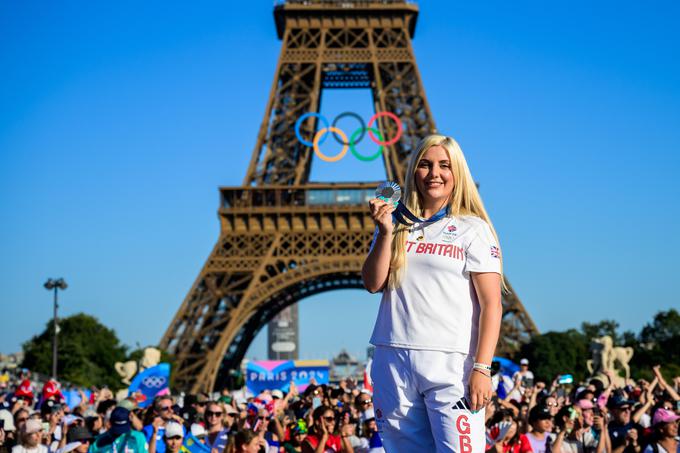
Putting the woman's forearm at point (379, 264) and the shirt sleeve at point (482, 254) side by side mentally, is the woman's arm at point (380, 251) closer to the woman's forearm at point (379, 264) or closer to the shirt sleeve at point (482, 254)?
the woman's forearm at point (379, 264)

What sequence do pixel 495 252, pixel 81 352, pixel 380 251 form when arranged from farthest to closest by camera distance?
pixel 81 352 → pixel 495 252 → pixel 380 251

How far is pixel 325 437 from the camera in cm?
824

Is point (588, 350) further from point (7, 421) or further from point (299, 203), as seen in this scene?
point (7, 421)

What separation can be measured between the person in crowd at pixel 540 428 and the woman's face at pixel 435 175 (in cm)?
476

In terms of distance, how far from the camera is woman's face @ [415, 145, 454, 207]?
461 centimetres

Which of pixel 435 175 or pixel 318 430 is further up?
pixel 435 175

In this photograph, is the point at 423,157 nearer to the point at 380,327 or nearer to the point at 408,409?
the point at 380,327

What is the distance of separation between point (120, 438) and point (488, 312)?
455 cm

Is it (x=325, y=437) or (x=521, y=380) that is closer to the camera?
(x=325, y=437)

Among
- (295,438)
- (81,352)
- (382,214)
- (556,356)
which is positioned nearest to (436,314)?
(382,214)

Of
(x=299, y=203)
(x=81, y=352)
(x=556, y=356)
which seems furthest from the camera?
(x=81, y=352)

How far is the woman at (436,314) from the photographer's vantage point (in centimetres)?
421

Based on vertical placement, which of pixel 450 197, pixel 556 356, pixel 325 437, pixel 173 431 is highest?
pixel 556 356

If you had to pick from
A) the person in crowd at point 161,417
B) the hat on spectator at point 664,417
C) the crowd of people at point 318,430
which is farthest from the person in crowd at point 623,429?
the person in crowd at point 161,417
